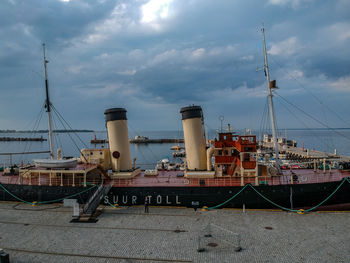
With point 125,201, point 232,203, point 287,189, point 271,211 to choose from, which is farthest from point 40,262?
point 287,189

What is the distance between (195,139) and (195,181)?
3496 mm

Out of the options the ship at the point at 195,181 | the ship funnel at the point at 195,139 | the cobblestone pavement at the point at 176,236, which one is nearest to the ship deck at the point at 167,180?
the ship at the point at 195,181

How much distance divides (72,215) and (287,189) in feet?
47.8

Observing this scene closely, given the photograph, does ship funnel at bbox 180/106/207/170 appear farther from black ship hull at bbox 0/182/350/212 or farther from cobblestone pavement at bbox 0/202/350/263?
cobblestone pavement at bbox 0/202/350/263

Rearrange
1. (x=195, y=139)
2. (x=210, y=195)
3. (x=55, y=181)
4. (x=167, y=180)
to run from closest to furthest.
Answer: (x=210, y=195)
(x=167, y=180)
(x=55, y=181)
(x=195, y=139)

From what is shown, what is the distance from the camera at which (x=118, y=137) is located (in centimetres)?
1972

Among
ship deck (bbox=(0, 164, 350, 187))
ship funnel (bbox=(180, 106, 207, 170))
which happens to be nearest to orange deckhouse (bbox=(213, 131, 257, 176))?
ship deck (bbox=(0, 164, 350, 187))

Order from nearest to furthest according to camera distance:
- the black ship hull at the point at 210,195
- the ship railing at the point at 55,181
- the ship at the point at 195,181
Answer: the black ship hull at the point at 210,195 < the ship at the point at 195,181 < the ship railing at the point at 55,181

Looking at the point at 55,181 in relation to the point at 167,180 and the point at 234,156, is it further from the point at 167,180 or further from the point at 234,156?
the point at 234,156

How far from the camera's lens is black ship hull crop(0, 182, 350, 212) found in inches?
590

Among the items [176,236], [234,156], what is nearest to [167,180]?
[234,156]

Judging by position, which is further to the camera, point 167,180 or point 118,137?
point 118,137

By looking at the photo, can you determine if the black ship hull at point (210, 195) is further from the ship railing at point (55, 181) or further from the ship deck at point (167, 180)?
the ship railing at point (55, 181)

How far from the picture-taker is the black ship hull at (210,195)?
14977 mm
